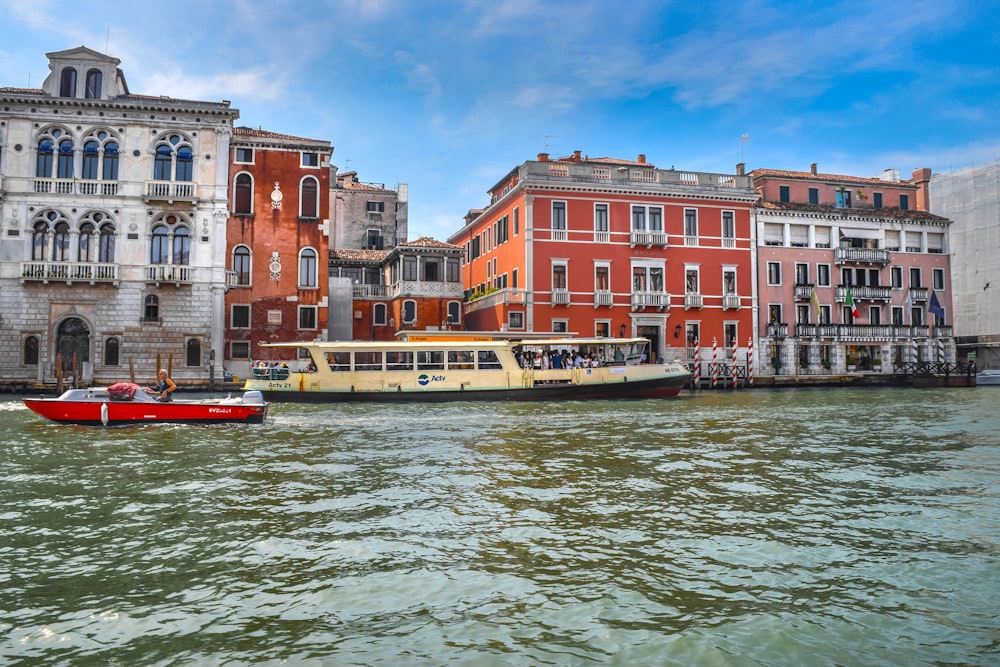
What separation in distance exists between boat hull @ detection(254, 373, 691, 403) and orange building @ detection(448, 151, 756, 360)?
24.5 ft

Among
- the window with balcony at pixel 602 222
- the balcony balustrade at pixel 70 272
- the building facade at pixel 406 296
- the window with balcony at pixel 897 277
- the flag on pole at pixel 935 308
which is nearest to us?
the balcony balustrade at pixel 70 272

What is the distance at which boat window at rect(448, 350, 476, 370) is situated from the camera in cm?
2384

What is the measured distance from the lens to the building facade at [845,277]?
36062mm

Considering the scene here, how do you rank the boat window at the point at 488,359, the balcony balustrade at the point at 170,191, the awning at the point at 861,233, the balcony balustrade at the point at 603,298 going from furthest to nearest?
the awning at the point at 861,233
the balcony balustrade at the point at 603,298
the balcony balustrade at the point at 170,191
the boat window at the point at 488,359

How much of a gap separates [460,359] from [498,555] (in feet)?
59.3

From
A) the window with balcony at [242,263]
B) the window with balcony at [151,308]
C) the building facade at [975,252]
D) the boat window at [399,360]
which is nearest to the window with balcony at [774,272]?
the building facade at [975,252]

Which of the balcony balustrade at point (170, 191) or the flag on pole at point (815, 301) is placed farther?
the flag on pole at point (815, 301)

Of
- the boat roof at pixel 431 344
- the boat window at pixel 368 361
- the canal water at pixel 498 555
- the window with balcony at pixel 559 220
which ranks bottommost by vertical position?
the canal water at pixel 498 555

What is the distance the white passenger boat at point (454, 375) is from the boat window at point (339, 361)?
1.3 inches

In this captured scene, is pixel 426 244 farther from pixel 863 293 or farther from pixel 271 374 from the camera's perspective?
pixel 863 293

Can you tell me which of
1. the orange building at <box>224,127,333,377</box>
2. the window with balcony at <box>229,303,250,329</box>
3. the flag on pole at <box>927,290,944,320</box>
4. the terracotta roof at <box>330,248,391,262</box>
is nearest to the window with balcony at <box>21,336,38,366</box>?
the orange building at <box>224,127,333,377</box>

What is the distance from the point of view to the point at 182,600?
4.89 m

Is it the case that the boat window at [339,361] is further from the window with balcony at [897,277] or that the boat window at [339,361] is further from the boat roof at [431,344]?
the window with balcony at [897,277]

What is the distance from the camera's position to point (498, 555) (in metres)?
5.91
